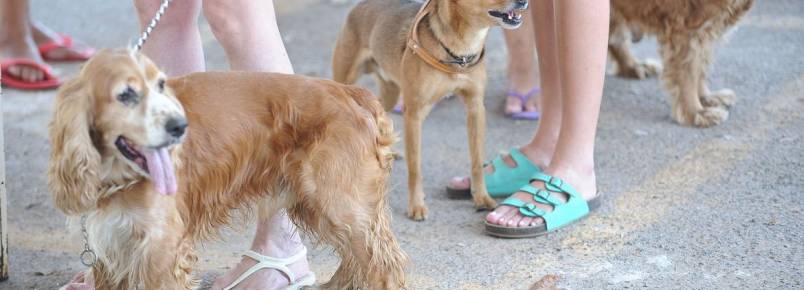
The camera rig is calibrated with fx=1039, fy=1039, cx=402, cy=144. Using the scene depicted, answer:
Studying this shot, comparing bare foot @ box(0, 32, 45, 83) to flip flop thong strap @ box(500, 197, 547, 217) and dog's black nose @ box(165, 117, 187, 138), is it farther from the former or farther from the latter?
dog's black nose @ box(165, 117, 187, 138)

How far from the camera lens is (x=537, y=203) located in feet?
12.6

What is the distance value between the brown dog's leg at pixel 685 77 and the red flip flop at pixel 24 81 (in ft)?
11.1

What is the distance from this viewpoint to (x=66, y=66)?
6.38 meters

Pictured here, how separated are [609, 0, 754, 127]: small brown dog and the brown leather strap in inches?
53.4

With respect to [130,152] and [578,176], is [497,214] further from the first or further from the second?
[130,152]

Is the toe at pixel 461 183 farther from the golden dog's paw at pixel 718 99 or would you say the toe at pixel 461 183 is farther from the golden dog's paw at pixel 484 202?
the golden dog's paw at pixel 718 99

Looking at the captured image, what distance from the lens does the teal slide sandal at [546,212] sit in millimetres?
3756

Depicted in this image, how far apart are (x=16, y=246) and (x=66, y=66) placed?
2.71 m

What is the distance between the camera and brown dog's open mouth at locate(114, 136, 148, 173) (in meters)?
2.51

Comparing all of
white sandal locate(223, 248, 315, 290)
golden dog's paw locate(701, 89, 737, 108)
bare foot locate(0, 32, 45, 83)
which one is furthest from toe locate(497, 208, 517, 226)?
bare foot locate(0, 32, 45, 83)

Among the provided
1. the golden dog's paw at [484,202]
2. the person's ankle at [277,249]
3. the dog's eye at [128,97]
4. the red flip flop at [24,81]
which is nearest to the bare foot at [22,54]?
the red flip flop at [24,81]

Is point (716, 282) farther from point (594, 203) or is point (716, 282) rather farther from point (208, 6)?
point (208, 6)

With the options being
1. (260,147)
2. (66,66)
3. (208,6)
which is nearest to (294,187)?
(260,147)

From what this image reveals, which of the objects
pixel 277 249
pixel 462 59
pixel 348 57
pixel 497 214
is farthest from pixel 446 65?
pixel 277 249
